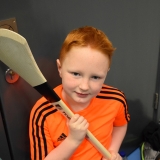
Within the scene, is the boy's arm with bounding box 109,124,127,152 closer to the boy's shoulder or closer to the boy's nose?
the boy's shoulder

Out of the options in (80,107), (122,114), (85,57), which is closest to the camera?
(85,57)

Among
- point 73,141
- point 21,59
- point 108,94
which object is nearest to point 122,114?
point 108,94

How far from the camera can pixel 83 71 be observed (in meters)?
0.72

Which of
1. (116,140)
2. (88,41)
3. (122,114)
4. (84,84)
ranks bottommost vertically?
(116,140)

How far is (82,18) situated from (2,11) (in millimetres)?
288

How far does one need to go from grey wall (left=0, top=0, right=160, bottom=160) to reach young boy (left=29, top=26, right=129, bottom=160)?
0.06 metres

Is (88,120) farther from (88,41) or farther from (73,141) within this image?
(88,41)

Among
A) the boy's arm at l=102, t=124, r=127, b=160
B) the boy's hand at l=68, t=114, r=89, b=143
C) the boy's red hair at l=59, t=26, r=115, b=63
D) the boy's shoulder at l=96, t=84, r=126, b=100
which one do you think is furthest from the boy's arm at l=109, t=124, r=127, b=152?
the boy's red hair at l=59, t=26, r=115, b=63

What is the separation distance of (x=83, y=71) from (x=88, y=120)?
21 centimetres

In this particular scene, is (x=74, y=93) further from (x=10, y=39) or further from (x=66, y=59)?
(x=10, y=39)

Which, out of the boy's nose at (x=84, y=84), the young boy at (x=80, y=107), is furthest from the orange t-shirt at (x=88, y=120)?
the boy's nose at (x=84, y=84)

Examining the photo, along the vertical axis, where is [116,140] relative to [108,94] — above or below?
below

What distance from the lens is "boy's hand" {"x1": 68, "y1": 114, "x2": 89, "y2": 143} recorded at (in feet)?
2.45

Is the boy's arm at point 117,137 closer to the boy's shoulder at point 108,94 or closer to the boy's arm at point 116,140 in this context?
the boy's arm at point 116,140
